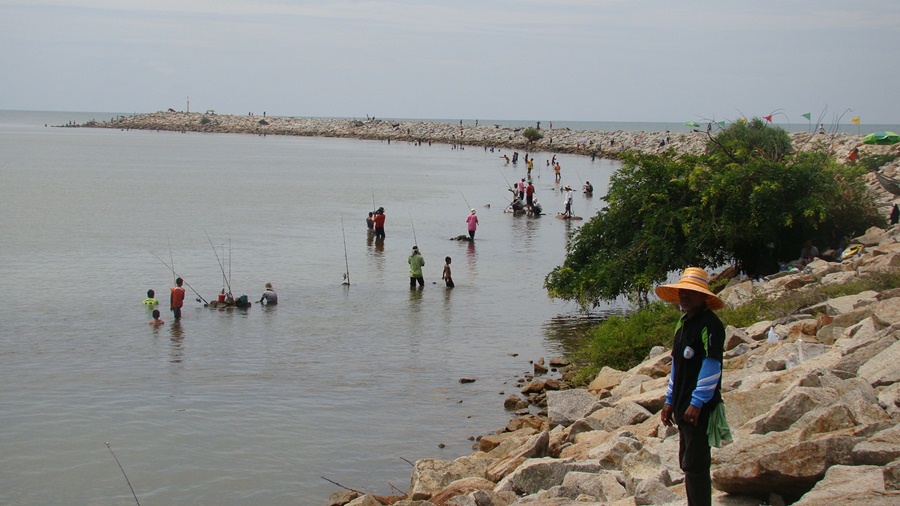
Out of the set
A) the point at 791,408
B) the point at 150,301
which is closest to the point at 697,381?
the point at 791,408

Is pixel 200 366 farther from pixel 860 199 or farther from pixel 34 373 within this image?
pixel 860 199

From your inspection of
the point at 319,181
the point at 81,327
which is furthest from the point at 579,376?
the point at 319,181

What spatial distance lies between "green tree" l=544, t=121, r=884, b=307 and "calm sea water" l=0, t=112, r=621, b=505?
152 centimetres

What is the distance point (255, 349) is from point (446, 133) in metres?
100

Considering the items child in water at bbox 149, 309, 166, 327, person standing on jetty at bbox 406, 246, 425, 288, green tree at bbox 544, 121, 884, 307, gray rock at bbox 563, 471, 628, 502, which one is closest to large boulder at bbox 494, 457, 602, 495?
gray rock at bbox 563, 471, 628, 502

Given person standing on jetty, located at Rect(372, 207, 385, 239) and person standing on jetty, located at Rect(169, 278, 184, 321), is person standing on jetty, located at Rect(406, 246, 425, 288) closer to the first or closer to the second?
person standing on jetty, located at Rect(169, 278, 184, 321)

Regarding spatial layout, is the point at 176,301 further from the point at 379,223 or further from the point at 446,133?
the point at 446,133

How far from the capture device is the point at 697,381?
5.49 meters

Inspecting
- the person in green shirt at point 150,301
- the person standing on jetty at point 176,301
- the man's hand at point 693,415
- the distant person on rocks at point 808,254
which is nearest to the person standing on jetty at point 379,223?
the person in green shirt at point 150,301

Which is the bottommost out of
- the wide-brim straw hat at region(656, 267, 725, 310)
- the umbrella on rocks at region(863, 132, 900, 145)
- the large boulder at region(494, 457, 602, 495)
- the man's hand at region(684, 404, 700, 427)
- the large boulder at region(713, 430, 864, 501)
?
the large boulder at region(494, 457, 602, 495)

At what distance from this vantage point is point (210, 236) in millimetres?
30938

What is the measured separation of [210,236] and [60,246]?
15.7 feet

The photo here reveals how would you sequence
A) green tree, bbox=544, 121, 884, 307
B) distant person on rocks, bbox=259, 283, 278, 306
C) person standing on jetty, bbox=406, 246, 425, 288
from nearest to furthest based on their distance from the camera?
green tree, bbox=544, 121, 884, 307
distant person on rocks, bbox=259, 283, 278, 306
person standing on jetty, bbox=406, 246, 425, 288

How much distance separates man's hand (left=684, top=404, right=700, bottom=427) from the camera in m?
5.45
